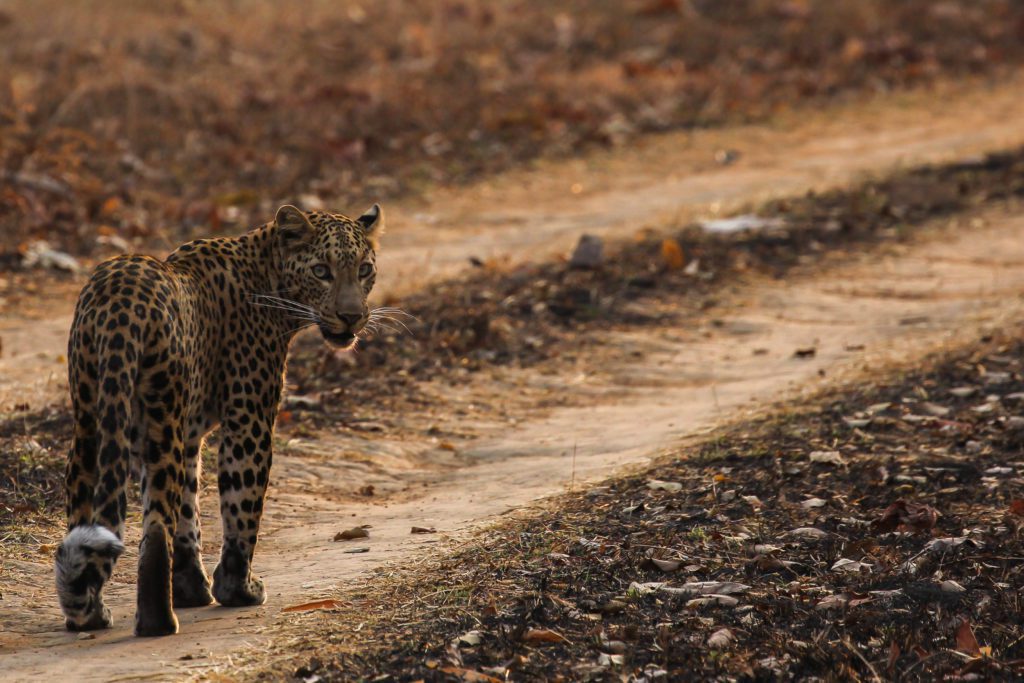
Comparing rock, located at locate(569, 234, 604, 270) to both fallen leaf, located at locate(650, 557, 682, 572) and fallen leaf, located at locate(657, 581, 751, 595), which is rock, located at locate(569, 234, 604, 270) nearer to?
fallen leaf, located at locate(650, 557, 682, 572)

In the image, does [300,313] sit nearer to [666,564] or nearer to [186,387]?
[186,387]

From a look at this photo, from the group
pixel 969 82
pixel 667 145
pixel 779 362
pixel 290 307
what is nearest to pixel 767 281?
pixel 779 362

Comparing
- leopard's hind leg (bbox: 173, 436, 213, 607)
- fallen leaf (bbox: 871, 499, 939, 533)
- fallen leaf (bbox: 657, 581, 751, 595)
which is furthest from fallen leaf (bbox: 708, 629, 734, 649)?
leopard's hind leg (bbox: 173, 436, 213, 607)

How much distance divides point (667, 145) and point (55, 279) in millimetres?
8319

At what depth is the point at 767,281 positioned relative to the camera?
12891 millimetres

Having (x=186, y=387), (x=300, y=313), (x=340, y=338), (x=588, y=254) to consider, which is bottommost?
(x=186, y=387)

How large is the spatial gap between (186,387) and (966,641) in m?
3.35

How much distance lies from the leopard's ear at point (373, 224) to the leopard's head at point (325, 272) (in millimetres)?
233

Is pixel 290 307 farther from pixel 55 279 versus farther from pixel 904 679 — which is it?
pixel 55 279

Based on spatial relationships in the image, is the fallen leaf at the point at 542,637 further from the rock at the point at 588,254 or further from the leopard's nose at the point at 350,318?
the rock at the point at 588,254

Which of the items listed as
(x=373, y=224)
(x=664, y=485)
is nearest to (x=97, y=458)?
(x=373, y=224)

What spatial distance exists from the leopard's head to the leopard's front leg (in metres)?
0.50

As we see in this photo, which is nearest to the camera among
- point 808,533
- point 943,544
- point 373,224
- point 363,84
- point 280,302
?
point 280,302

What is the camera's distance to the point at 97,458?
227 inches
